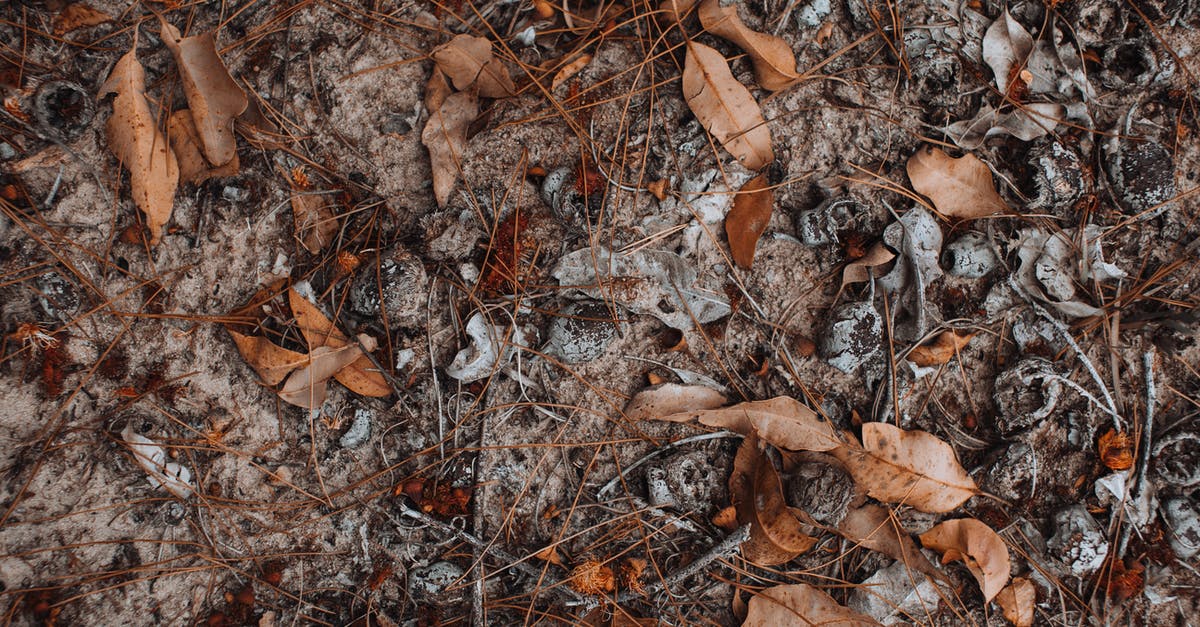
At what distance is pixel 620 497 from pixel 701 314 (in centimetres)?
65

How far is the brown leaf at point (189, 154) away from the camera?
1.92 meters

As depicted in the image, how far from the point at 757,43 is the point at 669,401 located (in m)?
1.17

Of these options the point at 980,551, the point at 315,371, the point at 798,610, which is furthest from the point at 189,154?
the point at 980,551

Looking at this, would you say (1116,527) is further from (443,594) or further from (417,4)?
(417,4)

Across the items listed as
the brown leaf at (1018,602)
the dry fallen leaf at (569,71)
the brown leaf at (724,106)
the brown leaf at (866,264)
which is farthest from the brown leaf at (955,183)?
the brown leaf at (1018,602)

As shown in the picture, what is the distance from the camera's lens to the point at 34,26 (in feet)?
6.13

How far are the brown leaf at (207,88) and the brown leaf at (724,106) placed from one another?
141 centimetres

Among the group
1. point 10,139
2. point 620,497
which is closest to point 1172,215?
point 620,497

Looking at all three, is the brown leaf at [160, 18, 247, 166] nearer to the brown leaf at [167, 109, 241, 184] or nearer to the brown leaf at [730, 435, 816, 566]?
the brown leaf at [167, 109, 241, 184]

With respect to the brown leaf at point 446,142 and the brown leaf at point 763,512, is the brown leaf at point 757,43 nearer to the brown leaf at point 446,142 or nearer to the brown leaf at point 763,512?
the brown leaf at point 446,142

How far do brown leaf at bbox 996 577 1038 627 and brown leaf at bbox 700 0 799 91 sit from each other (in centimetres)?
179

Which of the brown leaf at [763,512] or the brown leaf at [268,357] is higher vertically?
the brown leaf at [268,357]

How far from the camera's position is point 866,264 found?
6.37 ft

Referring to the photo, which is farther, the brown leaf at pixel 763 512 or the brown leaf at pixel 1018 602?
the brown leaf at pixel 1018 602
